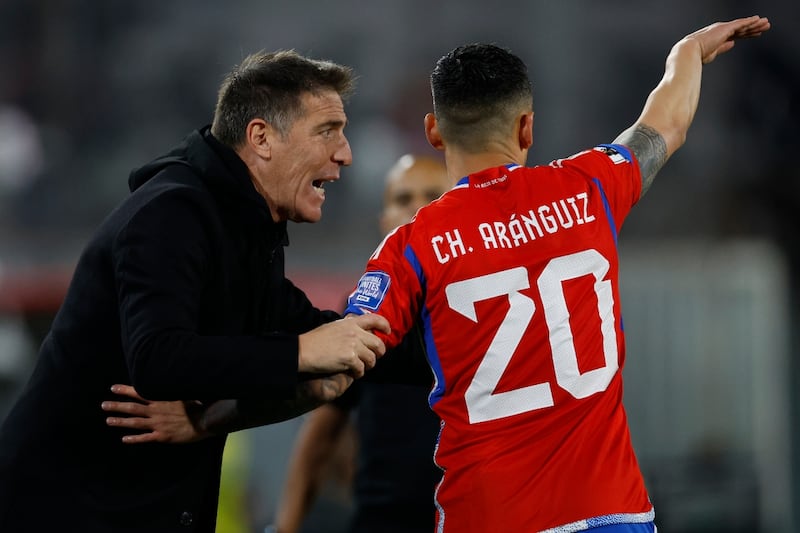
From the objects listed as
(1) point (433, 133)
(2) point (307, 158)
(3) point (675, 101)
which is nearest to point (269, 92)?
(2) point (307, 158)

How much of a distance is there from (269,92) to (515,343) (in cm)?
98

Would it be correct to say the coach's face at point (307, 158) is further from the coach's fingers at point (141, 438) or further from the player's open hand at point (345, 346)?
the coach's fingers at point (141, 438)

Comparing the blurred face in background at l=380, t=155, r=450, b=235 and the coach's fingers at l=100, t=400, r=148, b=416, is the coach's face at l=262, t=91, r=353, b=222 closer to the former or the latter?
the coach's fingers at l=100, t=400, r=148, b=416

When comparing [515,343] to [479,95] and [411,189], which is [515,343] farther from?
[411,189]

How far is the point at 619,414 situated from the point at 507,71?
887 millimetres

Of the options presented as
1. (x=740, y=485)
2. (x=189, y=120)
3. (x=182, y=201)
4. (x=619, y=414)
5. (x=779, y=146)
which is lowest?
(x=740, y=485)

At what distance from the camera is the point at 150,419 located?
9.43 ft

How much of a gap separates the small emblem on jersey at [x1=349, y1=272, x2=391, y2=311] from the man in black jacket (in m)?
0.06

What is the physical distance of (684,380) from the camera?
1036cm

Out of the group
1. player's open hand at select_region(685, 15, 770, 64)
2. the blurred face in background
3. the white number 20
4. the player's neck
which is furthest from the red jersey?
the blurred face in background

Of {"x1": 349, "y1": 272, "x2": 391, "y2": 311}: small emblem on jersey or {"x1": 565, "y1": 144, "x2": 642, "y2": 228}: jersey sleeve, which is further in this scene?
{"x1": 565, "y1": 144, "x2": 642, "y2": 228}: jersey sleeve

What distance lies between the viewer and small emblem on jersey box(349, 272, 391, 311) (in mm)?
2686

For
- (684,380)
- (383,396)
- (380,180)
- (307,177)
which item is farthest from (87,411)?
(380,180)

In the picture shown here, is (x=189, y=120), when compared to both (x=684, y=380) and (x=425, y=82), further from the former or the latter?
(x=684, y=380)
